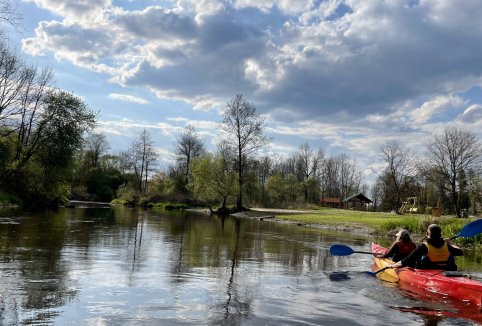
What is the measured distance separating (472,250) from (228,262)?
12.5 metres

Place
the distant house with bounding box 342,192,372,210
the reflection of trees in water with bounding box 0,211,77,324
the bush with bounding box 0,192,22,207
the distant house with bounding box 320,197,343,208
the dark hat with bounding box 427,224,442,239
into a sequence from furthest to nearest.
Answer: the distant house with bounding box 320,197,343,208
the distant house with bounding box 342,192,372,210
the bush with bounding box 0,192,22,207
the dark hat with bounding box 427,224,442,239
the reflection of trees in water with bounding box 0,211,77,324

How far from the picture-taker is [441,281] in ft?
31.1

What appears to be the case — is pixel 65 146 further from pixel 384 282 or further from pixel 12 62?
pixel 384 282

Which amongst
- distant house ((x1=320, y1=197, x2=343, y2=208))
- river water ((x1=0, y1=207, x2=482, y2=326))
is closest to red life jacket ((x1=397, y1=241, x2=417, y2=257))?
river water ((x1=0, y1=207, x2=482, y2=326))

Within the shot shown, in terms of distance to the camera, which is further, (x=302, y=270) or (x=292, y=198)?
(x=292, y=198)

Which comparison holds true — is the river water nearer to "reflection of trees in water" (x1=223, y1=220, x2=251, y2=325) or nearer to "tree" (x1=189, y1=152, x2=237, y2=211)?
"reflection of trees in water" (x1=223, y1=220, x2=251, y2=325)

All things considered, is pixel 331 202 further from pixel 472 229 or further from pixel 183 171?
pixel 472 229

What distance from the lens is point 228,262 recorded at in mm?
13172

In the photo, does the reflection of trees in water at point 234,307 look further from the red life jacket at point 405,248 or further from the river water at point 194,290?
the red life jacket at point 405,248

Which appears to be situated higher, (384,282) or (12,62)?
(12,62)

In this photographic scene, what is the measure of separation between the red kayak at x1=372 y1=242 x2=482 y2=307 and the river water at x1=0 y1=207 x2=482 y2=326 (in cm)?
24

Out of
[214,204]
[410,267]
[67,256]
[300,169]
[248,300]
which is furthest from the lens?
[300,169]

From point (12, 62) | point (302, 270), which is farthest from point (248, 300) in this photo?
point (12, 62)

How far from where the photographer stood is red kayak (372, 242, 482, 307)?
28.0 feet
